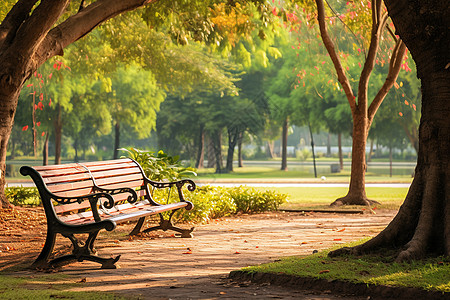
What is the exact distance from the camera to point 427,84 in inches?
243

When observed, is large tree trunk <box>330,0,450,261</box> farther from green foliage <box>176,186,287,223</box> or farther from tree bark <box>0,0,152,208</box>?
green foliage <box>176,186,287,223</box>

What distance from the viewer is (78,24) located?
9023 millimetres

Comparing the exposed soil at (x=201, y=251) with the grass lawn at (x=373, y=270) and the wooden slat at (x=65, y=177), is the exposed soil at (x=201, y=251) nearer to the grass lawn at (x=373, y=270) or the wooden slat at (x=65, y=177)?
the grass lawn at (x=373, y=270)

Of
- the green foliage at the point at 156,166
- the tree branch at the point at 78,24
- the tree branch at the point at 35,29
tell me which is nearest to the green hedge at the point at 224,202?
the green foliage at the point at 156,166

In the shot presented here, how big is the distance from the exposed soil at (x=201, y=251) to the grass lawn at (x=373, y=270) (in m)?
0.19

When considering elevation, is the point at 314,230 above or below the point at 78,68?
below

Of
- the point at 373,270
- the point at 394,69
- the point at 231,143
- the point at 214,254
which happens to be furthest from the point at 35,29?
the point at 231,143

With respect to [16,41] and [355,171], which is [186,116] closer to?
[355,171]

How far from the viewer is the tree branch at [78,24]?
8.77 m

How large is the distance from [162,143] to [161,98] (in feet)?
49.5

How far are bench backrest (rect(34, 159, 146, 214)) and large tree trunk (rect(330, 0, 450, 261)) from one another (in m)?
3.20

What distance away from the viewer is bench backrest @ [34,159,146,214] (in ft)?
22.5

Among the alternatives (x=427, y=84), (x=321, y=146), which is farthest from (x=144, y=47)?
(x=321, y=146)

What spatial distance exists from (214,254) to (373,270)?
8.29 ft
